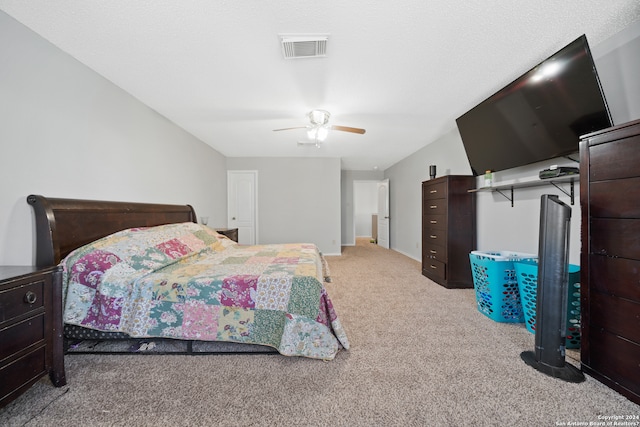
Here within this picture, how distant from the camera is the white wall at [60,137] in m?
1.54

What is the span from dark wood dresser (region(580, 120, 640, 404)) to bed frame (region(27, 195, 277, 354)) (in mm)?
2022

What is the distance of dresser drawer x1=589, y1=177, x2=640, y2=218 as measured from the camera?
1.24 metres

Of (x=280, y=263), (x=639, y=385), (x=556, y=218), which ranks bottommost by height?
(x=639, y=385)

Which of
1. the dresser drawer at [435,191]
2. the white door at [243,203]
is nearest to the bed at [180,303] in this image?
the dresser drawer at [435,191]

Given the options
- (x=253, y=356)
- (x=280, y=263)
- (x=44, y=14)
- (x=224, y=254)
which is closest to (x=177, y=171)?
(x=224, y=254)

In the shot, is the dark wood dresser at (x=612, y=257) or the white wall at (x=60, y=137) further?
the white wall at (x=60, y=137)

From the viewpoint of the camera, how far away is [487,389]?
4.44 feet

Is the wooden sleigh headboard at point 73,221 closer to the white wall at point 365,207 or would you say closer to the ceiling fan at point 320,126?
the ceiling fan at point 320,126

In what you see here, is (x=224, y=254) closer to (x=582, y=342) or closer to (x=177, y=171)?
(x=177, y=171)

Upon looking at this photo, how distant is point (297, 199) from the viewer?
5.48 m

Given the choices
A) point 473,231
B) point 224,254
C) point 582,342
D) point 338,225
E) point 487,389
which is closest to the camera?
point 487,389

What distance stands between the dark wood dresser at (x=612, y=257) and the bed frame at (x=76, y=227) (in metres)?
2.02

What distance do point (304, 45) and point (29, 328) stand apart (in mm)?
2372

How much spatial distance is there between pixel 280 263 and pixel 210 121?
2.41 metres
